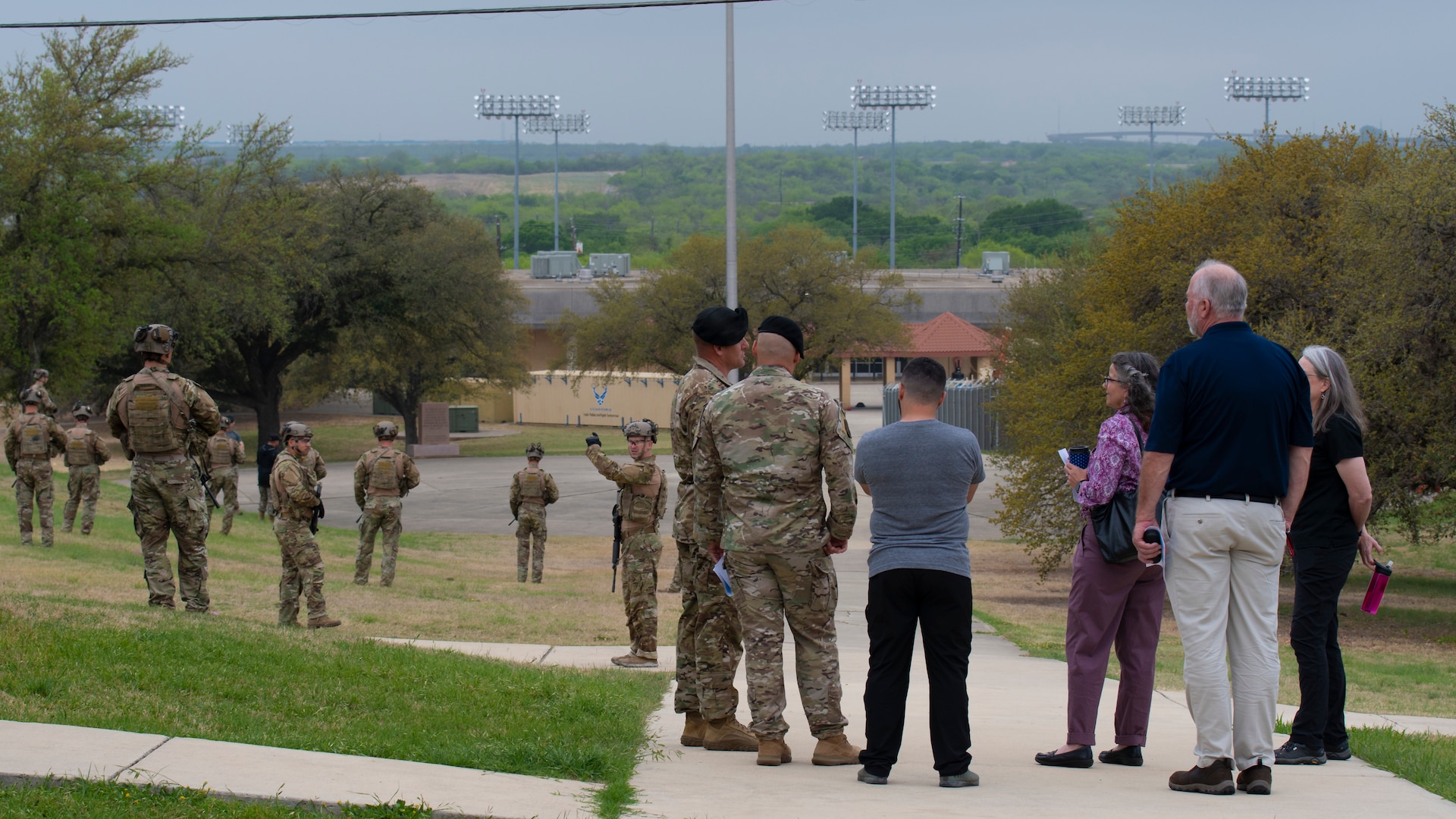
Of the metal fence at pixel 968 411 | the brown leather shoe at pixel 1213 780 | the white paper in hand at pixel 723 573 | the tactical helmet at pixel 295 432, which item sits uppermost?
the tactical helmet at pixel 295 432

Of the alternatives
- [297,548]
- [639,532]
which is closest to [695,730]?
[639,532]

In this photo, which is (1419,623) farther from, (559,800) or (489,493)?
(489,493)

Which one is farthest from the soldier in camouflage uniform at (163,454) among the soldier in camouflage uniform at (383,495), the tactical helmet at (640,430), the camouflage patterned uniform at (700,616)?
the soldier in camouflage uniform at (383,495)

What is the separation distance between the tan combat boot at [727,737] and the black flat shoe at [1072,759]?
1.37 meters

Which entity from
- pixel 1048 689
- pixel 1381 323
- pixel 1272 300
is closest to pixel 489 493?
pixel 1272 300

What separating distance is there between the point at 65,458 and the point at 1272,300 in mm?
18515

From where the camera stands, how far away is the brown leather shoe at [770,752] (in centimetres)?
577

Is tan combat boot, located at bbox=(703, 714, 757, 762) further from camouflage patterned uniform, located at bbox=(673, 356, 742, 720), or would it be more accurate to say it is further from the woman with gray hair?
the woman with gray hair

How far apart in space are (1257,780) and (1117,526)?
3.90 feet

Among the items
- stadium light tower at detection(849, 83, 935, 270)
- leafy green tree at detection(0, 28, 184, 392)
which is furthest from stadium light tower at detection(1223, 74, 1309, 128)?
leafy green tree at detection(0, 28, 184, 392)

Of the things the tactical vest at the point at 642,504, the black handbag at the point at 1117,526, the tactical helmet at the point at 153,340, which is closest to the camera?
the black handbag at the point at 1117,526

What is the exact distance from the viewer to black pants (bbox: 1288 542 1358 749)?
240 inches

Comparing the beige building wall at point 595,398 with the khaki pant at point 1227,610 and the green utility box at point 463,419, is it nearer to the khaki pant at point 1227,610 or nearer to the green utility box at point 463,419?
the green utility box at point 463,419

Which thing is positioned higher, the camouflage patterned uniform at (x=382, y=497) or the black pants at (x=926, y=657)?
the black pants at (x=926, y=657)
